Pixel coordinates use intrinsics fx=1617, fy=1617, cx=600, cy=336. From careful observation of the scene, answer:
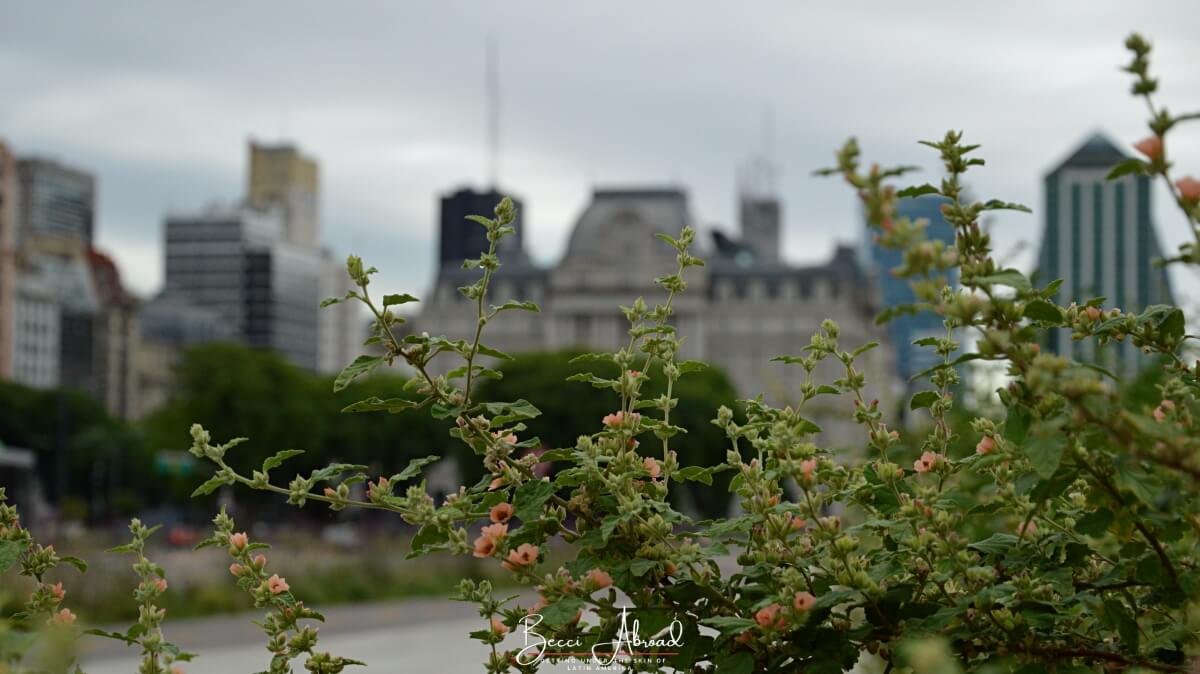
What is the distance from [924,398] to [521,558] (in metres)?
1.13

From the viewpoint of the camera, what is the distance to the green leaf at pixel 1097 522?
274cm

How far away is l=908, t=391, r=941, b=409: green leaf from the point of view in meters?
3.60

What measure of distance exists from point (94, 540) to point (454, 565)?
2007cm

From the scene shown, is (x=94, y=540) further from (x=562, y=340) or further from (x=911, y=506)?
(x=562, y=340)

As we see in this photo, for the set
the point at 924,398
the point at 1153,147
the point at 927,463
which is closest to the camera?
the point at 1153,147

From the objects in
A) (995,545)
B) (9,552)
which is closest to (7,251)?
(9,552)

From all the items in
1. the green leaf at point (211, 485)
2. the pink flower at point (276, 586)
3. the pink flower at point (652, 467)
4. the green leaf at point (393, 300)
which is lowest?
the pink flower at point (276, 586)

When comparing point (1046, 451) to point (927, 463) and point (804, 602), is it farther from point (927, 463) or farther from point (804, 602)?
point (927, 463)

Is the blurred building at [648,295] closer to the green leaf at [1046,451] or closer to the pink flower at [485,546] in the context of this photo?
the pink flower at [485,546]

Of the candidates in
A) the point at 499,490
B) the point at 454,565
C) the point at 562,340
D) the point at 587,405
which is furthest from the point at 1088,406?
the point at 562,340

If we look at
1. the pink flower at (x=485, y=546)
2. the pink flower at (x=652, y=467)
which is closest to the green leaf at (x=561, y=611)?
the pink flower at (x=485, y=546)

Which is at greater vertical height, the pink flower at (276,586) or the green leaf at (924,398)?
the green leaf at (924,398)

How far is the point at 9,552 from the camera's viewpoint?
10.6 ft

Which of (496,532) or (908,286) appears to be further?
(496,532)
